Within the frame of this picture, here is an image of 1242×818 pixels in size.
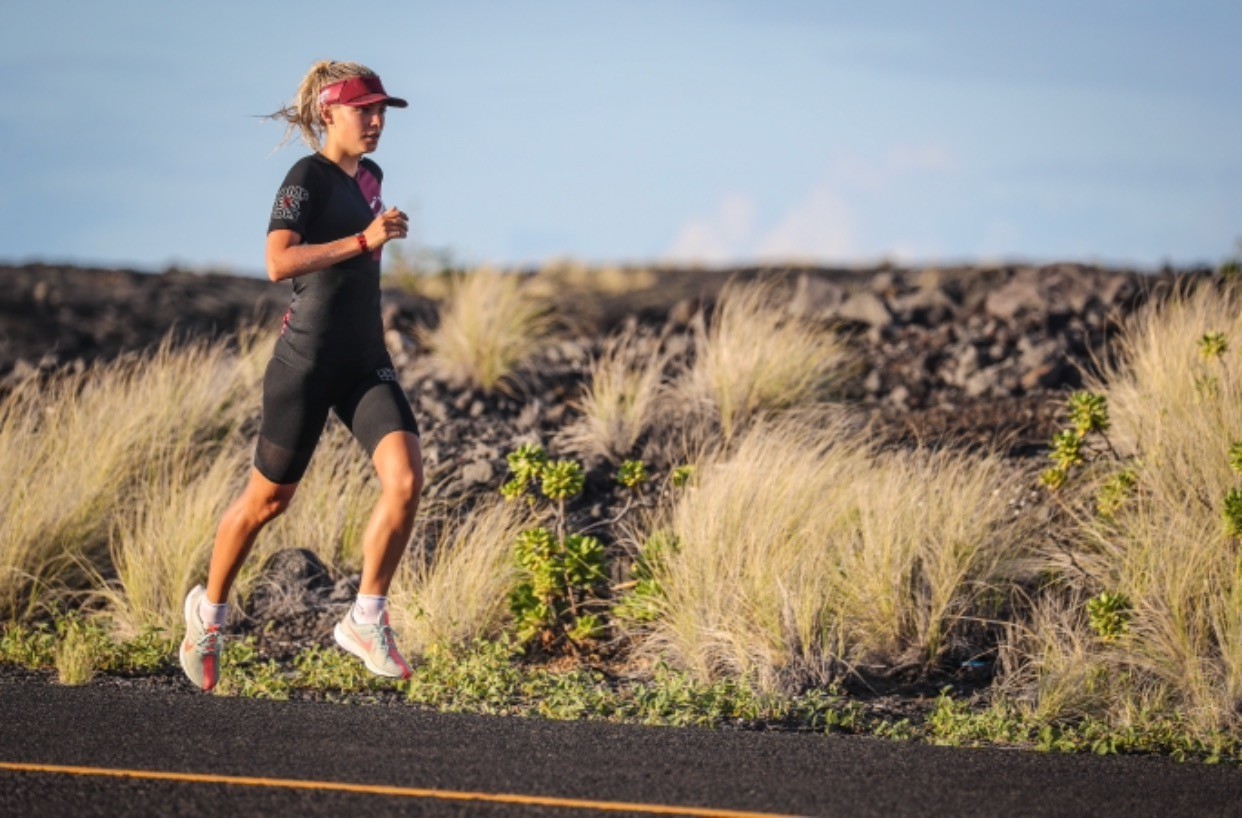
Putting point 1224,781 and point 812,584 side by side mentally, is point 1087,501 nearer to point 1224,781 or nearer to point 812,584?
point 812,584

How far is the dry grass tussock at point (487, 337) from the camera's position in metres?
13.6

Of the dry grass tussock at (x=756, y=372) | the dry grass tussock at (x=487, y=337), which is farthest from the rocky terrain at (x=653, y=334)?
the dry grass tussock at (x=756, y=372)

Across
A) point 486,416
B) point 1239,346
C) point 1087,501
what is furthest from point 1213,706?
point 486,416

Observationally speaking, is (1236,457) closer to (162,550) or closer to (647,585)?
(647,585)

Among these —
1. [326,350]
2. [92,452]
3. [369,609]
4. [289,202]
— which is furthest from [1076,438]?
[92,452]

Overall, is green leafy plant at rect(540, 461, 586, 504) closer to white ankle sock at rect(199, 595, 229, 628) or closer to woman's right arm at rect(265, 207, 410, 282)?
white ankle sock at rect(199, 595, 229, 628)

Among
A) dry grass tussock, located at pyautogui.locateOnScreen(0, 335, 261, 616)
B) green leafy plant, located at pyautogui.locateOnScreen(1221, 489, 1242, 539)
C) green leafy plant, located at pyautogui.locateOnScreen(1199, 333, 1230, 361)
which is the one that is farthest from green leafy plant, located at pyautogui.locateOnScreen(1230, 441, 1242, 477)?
dry grass tussock, located at pyautogui.locateOnScreen(0, 335, 261, 616)

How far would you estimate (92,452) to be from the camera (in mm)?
11094

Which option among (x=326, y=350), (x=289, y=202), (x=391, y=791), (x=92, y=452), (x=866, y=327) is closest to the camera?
(x=391, y=791)

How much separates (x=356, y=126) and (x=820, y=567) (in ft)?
11.4

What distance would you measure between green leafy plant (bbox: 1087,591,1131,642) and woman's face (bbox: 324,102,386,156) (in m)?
4.12

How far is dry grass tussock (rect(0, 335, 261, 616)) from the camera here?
32.9ft

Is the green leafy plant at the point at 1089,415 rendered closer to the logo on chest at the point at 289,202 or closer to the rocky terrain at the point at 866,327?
the rocky terrain at the point at 866,327

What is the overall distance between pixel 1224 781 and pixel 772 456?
175 inches
